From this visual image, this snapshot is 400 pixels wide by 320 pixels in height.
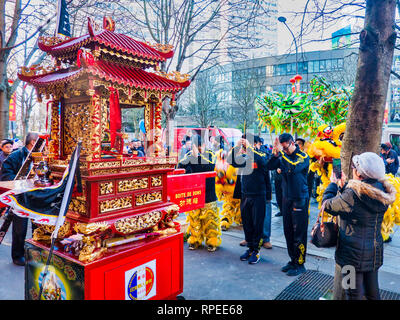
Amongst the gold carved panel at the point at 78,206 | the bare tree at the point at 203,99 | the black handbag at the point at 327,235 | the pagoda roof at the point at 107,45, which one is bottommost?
the black handbag at the point at 327,235

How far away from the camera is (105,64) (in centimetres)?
302

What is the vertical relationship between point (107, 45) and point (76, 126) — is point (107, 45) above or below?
above

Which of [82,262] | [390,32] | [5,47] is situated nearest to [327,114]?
[390,32]

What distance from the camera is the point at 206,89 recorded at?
861 inches

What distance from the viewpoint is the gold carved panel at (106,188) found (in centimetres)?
297

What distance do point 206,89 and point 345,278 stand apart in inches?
791

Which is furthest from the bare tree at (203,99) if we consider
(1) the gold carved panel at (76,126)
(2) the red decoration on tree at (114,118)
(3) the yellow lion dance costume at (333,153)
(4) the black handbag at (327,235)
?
(4) the black handbag at (327,235)

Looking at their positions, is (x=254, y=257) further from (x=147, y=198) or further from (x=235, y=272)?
(x=147, y=198)

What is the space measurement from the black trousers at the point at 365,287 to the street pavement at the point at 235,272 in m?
1.25

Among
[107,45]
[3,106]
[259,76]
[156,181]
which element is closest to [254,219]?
[156,181]

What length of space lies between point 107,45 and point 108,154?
124 cm

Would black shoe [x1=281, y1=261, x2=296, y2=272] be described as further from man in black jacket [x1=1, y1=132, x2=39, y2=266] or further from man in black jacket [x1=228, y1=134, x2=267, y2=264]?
man in black jacket [x1=1, y1=132, x2=39, y2=266]

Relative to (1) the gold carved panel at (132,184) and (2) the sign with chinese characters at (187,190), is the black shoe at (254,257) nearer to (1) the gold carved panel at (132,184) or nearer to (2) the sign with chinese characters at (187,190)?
(2) the sign with chinese characters at (187,190)
